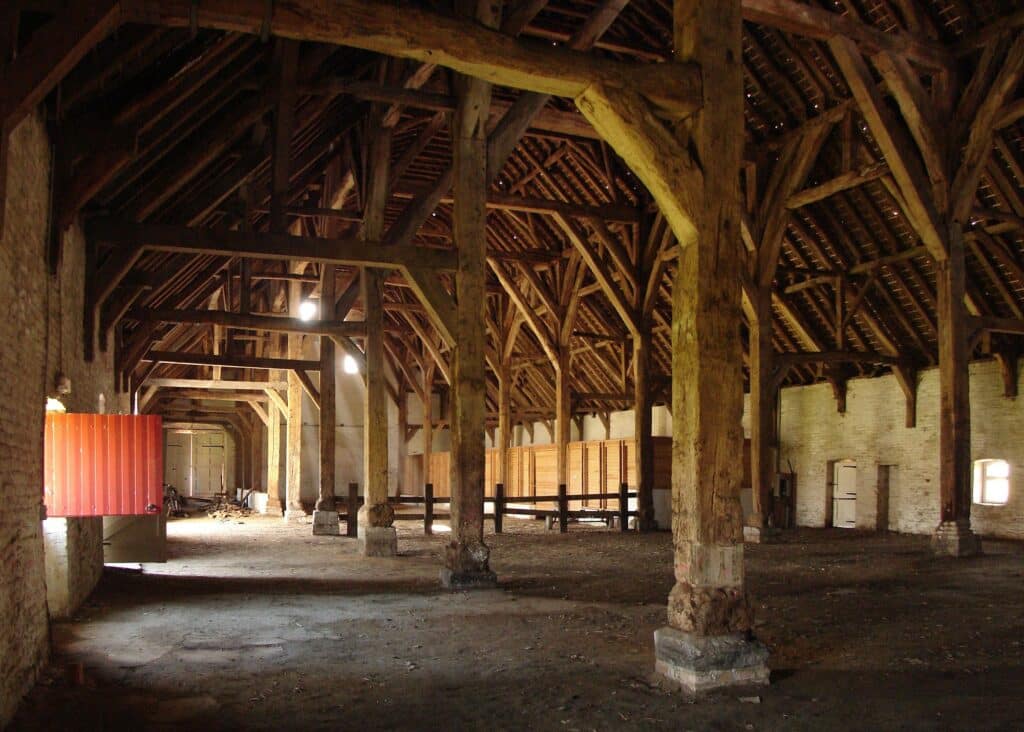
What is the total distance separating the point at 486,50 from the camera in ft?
Result: 18.1

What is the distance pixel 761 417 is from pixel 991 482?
5372 mm

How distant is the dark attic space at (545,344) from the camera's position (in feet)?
17.8

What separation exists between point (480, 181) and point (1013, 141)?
867cm

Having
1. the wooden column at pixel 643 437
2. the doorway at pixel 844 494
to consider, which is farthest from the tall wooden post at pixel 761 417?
the doorway at pixel 844 494

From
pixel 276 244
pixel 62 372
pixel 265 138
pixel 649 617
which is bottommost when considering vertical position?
pixel 649 617

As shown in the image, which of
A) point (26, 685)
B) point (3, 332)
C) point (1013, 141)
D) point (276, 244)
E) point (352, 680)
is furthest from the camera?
point (1013, 141)

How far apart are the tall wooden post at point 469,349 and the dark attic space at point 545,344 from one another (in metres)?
0.05

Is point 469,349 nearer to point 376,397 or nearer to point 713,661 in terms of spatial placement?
point 376,397

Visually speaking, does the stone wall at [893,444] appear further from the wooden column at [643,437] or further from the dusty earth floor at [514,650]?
the dusty earth floor at [514,650]

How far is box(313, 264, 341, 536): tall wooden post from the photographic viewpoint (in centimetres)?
1669

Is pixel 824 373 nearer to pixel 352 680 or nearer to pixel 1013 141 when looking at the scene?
pixel 1013 141

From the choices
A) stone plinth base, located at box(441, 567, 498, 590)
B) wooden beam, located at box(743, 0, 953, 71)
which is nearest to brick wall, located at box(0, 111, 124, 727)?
stone plinth base, located at box(441, 567, 498, 590)

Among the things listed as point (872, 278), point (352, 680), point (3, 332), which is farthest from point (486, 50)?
point (872, 278)

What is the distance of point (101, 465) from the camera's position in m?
6.93
